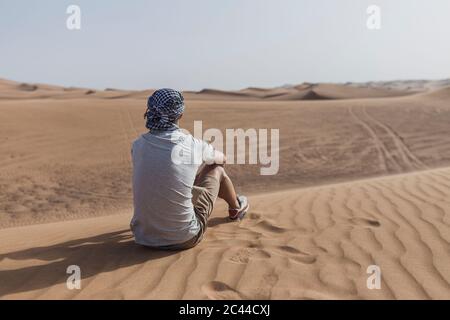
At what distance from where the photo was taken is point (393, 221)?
4.39 m

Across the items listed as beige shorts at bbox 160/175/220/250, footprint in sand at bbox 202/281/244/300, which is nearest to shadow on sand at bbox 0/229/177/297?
beige shorts at bbox 160/175/220/250

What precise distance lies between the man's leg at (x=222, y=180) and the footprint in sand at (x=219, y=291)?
1356 millimetres

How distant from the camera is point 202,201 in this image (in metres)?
4.10

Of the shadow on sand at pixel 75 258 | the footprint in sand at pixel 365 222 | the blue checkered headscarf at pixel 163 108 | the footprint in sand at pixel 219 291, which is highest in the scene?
the blue checkered headscarf at pixel 163 108

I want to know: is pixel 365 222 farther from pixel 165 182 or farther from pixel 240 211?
pixel 165 182

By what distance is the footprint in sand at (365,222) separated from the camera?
4336mm

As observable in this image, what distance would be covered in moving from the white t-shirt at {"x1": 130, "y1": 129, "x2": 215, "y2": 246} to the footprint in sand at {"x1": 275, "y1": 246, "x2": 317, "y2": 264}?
70 centimetres

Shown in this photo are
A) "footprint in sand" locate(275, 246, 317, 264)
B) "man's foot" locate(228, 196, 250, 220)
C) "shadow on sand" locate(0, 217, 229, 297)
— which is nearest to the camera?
"shadow on sand" locate(0, 217, 229, 297)

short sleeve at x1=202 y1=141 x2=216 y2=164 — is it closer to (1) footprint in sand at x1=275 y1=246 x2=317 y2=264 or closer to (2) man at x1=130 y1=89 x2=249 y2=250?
(2) man at x1=130 y1=89 x2=249 y2=250

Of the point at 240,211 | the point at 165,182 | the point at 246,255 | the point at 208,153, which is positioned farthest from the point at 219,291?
the point at 240,211

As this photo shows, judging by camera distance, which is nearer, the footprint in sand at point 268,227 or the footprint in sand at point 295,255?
the footprint in sand at point 295,255

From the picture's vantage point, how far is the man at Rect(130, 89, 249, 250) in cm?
362

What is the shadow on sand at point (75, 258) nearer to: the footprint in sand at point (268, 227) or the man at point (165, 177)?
the man at point (165, 177)

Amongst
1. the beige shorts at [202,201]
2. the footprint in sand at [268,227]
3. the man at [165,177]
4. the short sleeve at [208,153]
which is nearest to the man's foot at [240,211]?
the footprint in sand at [268,227]
